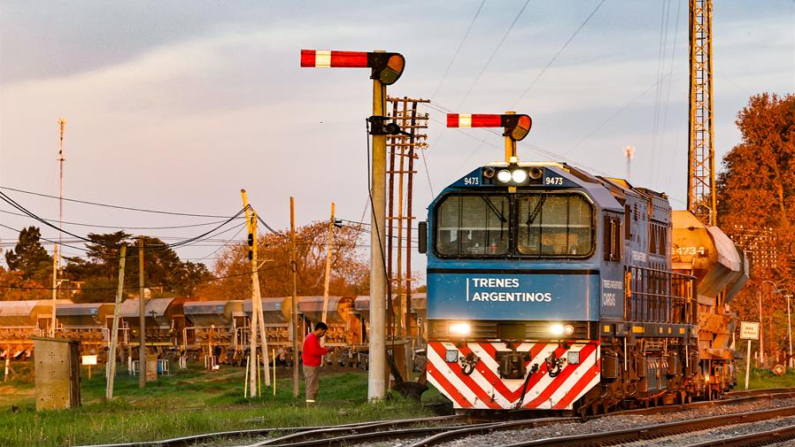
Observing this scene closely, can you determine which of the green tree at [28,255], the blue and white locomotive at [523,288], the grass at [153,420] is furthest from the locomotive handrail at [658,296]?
the green tree at [28,255]

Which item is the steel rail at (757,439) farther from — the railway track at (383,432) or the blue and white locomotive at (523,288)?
the blue and white locomotive at (523,288)

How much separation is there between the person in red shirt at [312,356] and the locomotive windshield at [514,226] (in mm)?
4380

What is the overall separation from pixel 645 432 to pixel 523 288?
3166 mm

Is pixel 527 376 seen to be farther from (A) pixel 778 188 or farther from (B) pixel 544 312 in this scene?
(A) pixel 778 188

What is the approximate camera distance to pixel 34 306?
80.9 m

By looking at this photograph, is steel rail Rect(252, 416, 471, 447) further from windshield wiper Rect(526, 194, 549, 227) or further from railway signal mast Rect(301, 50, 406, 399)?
railway signal mast Rect(301, 50, 406, 399)

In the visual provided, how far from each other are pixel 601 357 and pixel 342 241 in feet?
266

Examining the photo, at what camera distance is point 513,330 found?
1889cm

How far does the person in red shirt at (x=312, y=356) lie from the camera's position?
2252cm

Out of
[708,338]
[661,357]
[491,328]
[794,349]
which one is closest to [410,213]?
[708,338]

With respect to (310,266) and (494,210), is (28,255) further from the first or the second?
(494,210)

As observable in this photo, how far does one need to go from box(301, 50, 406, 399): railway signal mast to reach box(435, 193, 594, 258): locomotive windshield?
13.2 feet

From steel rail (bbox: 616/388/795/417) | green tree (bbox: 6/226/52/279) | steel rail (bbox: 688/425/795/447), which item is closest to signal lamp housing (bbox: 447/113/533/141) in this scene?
Result: steel rail (bbox: 616/388/795/417)

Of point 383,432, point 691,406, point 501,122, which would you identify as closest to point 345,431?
point 383,432
